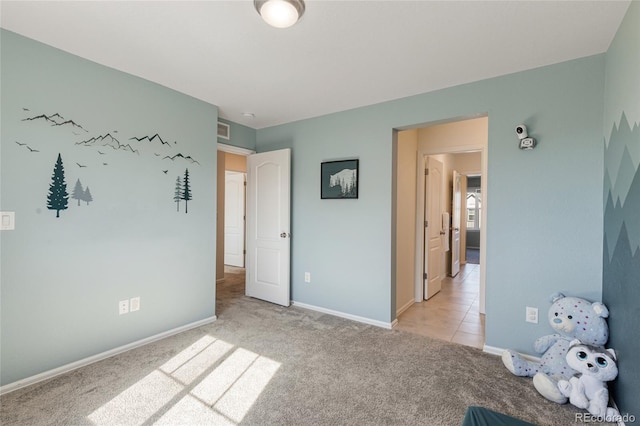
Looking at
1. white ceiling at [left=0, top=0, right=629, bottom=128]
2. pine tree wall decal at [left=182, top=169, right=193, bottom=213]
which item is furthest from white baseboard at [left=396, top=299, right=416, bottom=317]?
pine tree wall decal at [left=182, top=169, right=193, bottom=213]

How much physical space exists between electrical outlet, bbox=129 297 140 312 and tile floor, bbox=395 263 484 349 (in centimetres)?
258

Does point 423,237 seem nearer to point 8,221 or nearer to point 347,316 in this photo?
point 347,316

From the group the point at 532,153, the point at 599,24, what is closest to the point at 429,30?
the point at 599,24

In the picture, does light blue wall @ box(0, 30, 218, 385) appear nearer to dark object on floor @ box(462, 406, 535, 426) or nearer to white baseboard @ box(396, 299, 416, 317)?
white baseboard @ box(396, 299, 416, 317)

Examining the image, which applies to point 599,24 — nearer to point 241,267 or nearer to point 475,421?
point 475,421

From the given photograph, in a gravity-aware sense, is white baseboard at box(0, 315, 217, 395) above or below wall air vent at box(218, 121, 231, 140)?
below

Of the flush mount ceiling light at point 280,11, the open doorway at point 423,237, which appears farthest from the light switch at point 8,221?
the open doorway at point 423,237

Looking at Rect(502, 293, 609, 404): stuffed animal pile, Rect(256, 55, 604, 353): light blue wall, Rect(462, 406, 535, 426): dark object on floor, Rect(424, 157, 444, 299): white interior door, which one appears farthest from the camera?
Rect(424, 157, 444, 299): white interior door

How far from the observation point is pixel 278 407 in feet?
6.08

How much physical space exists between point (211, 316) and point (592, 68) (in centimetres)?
409

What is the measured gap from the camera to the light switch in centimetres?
196

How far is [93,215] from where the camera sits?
2385 mm

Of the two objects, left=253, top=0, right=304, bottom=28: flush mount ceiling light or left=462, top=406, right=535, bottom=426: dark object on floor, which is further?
left=253, top=0, right=304, bottom=28: flush mount ceiling light

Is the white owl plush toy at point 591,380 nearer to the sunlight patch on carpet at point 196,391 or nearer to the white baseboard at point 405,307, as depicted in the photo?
the white baseboard at point 405,307
